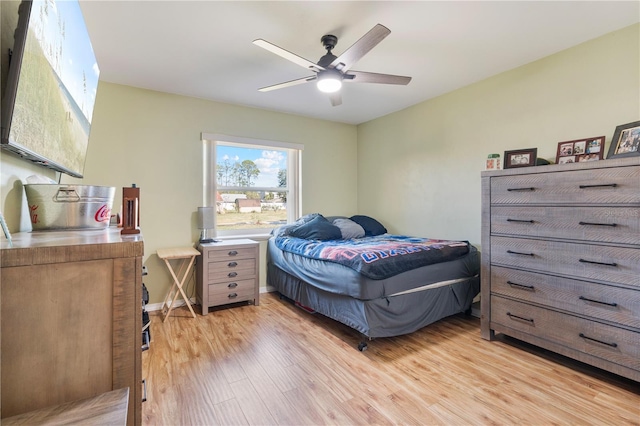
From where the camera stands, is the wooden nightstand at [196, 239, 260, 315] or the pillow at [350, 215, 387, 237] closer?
the wooden nightstand at [196, 239, 260, 315]

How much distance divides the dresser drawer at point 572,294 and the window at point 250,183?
2.56m

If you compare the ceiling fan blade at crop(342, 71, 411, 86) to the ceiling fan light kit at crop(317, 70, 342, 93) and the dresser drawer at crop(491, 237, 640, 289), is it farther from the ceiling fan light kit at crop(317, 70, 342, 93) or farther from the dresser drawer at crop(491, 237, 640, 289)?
the dresser drawer at crop(491, 237, 640, 289)

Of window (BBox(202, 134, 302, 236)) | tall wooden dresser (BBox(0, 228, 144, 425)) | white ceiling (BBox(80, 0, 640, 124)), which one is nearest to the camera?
tall wooden dresser (BBox(0, 228, 144, 425))

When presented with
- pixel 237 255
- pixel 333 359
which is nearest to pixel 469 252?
pixel 333 359

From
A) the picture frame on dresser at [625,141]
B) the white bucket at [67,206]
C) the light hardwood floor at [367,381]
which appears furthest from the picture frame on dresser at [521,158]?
the white bucket at [67,206]

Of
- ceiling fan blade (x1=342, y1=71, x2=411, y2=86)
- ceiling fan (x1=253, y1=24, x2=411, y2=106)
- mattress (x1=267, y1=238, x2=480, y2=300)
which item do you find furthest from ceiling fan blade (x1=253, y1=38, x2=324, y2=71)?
mattress (x1=267, y1=238, x2=480, y2=300)

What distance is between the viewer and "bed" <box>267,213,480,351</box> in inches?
86.3

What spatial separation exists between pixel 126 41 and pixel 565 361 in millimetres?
3943

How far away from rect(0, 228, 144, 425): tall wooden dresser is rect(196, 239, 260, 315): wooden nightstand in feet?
7.26

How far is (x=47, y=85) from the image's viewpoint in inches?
42.9

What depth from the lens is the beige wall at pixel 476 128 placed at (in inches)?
84.9

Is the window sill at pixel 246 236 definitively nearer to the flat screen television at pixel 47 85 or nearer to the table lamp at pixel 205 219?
the table lamp at pixel 205 219

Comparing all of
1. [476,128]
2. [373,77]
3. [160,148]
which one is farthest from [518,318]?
[160,148]

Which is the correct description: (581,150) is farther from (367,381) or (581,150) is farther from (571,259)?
(367,381)
